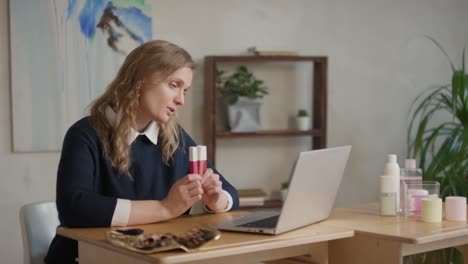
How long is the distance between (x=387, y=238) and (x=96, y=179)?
3.03 feet

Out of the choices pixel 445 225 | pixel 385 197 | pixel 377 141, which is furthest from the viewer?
pixel 377 141

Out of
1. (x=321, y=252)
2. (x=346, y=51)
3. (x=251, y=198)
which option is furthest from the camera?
(x=346, y=51)

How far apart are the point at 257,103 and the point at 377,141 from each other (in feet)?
3.30

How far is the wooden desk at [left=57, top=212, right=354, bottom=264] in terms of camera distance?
1918mm

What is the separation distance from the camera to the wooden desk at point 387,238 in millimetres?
2239

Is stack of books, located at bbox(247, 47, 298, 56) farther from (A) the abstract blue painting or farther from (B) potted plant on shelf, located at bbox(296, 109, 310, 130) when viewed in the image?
(A) the abstract blue painting

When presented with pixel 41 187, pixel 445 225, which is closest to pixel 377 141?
pixel 41 187

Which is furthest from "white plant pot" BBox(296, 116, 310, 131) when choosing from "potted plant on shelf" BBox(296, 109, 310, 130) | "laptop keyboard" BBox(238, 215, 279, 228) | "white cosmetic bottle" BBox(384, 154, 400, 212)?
"laptop keyboard" BBox(238, 215, 279, 228)

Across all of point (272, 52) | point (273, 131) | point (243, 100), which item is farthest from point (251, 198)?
point (272, 52)

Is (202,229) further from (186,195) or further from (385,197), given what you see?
(385,197)

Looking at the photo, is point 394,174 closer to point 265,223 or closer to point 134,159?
point 265,223

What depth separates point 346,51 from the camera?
15.4 ft

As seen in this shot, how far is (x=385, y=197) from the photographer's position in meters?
2.57

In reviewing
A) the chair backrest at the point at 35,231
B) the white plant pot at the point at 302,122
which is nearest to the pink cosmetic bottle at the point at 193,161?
the chair backrest at the point at 35,231
